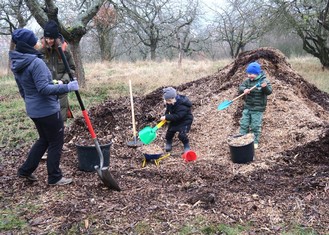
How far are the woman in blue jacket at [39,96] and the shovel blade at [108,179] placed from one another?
0.50 metres

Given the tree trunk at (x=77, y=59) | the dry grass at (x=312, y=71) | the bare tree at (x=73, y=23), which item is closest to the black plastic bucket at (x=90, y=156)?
the bare tree at (x=73, y=23)

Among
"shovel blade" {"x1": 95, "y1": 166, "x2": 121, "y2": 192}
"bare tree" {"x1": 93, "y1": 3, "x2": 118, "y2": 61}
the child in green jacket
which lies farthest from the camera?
"bare tree" {"x1": 93, "y1": 3, "x2": 118, "y2": 61}

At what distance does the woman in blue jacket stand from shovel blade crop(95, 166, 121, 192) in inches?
19.7

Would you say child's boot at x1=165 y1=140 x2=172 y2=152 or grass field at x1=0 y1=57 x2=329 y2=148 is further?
grass field at x1=0 y1=57 x2=329 y2=148

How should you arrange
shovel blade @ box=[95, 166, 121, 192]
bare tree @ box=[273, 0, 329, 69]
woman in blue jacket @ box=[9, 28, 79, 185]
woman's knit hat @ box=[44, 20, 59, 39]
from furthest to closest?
bare tree @ box=[273, 0, 329, 69], woman's knit hat @ box=[44, 20, 59, 39], shovel blade @ box=[95, 166, 121, 192], woman in blue jacket @ box=[9, 28, 79, 185]

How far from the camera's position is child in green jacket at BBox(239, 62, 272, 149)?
5598 mm

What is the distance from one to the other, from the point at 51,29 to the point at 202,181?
2.59 metres

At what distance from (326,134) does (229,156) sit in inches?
54.1

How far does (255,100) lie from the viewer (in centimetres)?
570

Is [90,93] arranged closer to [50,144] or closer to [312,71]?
[50,144]

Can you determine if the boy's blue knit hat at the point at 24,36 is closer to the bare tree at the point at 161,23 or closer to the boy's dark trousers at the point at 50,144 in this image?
the boy's dark trousers at the point at 50,144

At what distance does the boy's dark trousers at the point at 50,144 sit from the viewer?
402 centimetres

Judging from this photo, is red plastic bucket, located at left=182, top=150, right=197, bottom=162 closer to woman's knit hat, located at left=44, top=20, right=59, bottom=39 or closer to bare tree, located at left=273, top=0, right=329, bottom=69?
woman's knit hat, located at left=44, top=20, right=59, bottom=39

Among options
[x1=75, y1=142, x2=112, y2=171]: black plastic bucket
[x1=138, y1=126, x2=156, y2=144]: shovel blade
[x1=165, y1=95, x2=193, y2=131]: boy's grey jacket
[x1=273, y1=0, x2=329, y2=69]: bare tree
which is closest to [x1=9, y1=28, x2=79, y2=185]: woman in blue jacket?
[x1=75, y1=142, x2=112, y2=171]: black plastic bucket
